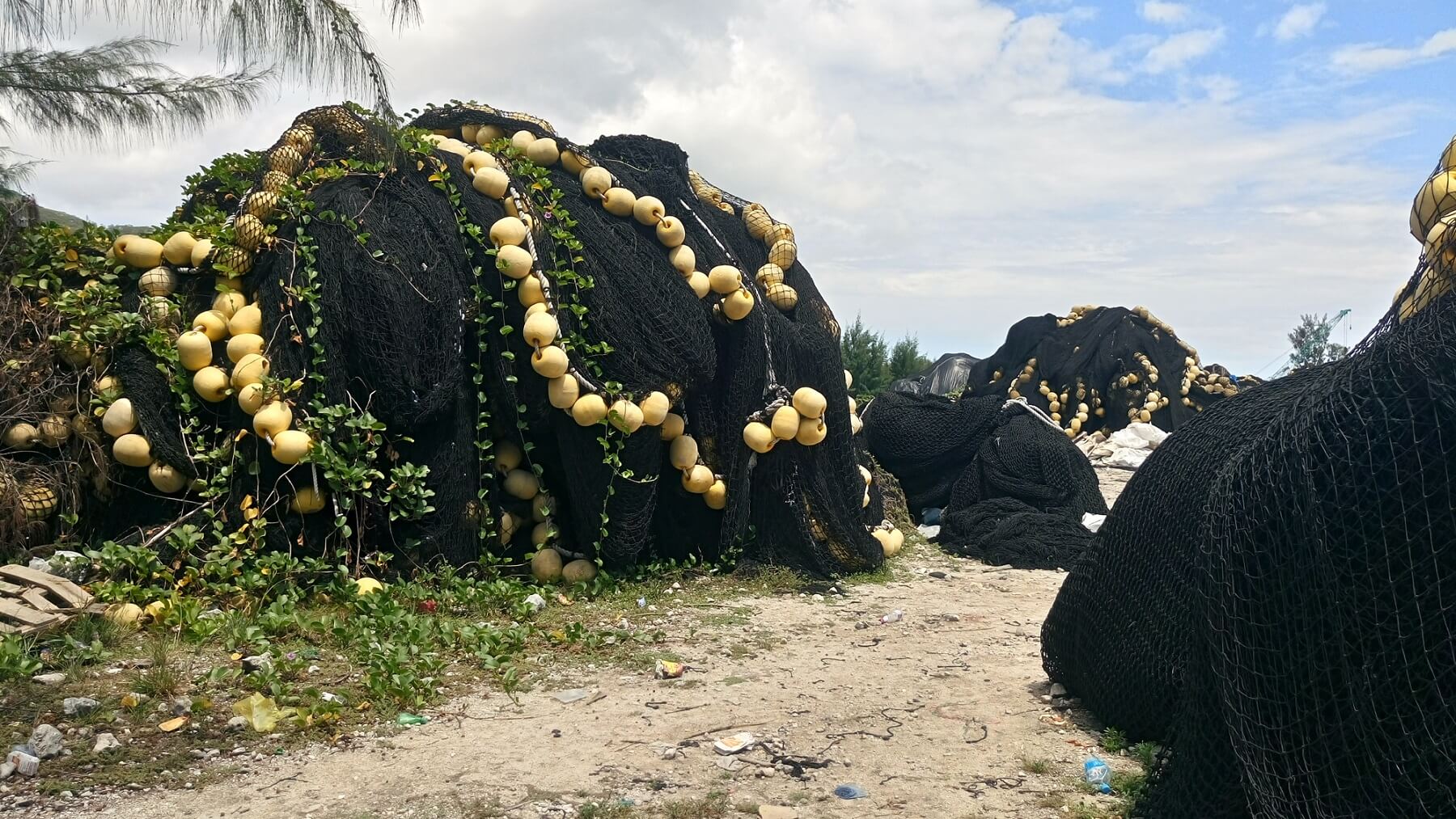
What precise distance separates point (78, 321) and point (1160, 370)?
49.7ft

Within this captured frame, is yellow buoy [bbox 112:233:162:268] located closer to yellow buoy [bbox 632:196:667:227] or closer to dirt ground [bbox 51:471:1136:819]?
yellow buoy [bbox 632:196:667:227]

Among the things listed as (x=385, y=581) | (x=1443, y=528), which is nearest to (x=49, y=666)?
(x=385, y=581)

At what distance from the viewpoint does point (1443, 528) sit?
2596 millimetres

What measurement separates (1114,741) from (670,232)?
4284 mm

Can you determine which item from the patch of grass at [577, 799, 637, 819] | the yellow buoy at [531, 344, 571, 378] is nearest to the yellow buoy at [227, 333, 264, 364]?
the yellow buoy at [531, 344, 571, 378]

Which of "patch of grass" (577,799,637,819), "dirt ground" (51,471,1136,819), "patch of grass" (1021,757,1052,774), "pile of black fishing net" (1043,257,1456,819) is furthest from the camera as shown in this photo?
"patch of grass" (1021,757,1052,774)

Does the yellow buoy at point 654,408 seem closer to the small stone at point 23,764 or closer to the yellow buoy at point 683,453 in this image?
the yellow buoy at point 683,453

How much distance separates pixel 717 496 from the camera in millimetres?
6812

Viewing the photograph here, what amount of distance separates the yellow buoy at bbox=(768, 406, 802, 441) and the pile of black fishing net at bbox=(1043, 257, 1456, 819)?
3.67 meters

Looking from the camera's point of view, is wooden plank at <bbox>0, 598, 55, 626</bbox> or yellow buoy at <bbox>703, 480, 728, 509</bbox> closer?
wooden plank at <bbox>0, 598, 55, 626</bbox>

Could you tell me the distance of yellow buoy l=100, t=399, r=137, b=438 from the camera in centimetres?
558

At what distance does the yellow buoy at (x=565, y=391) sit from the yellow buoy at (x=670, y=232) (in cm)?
137

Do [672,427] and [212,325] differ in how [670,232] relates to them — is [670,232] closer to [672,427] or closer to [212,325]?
[672,427]

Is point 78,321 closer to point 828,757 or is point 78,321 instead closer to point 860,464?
point 828,757
